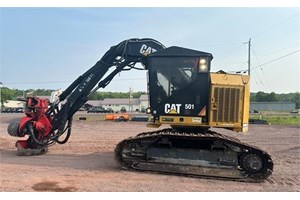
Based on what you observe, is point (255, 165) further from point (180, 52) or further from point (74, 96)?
point (74, 96)

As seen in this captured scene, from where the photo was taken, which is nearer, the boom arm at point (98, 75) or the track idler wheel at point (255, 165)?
Result: the track idler wheel at point (255, 165)

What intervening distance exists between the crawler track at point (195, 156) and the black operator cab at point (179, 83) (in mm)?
572

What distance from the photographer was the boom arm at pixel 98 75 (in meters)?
10.3

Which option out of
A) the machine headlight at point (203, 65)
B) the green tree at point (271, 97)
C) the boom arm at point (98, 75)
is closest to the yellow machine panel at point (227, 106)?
the machine headlight at point (203, 65)

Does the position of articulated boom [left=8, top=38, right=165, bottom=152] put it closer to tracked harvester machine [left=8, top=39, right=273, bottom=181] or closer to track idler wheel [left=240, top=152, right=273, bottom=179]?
tracked harvester machine [left=8, top=39, right=273, bottom=181]

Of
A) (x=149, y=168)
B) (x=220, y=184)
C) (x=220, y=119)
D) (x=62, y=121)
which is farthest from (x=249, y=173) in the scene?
(x=62, y=121)

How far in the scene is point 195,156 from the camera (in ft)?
27.6

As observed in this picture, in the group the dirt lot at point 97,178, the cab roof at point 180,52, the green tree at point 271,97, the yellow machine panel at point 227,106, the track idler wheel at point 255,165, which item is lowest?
the dirt lot at point 97,178

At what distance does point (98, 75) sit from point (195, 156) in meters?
4.58

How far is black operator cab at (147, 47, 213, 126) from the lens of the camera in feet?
28.4

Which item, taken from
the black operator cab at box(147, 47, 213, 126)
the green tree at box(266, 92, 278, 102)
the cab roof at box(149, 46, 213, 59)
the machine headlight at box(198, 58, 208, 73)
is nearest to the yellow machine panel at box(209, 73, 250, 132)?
the black operator cab at box(147, 47, 213, 126)

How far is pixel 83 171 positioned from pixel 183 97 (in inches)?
134

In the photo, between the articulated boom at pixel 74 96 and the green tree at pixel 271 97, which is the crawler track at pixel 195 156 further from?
the green tree at pixel 271 97

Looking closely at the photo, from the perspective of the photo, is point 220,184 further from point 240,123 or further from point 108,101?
point 108,101
